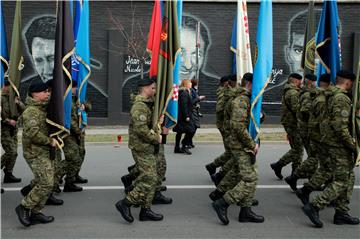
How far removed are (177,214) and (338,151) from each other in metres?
2.38

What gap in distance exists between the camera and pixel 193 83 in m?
12.6

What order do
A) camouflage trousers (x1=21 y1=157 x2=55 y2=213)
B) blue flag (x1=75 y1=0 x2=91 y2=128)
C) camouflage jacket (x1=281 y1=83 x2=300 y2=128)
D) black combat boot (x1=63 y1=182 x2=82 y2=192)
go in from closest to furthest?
camouflage trousers (x1=21 y1=157 x2=55 y2=213), black combat boot (x1=63 y1=182 x2=82 y2=192), camouflage jacket (x1=281 y1=83 x2=300 y2=128), blue flag (x1=75 y1=0 x2=91 y2=128)

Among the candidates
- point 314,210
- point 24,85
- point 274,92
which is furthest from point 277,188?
point 24,85

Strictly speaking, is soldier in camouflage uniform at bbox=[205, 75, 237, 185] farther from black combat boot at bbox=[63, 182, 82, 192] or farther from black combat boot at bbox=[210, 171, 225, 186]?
black combat boot at bbox=[63, 182, 82, 192]

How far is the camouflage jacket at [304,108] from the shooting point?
757 cm

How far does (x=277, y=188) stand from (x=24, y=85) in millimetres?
12526

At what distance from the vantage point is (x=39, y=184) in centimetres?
602

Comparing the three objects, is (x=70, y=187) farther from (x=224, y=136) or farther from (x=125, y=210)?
(x=224, y=136)

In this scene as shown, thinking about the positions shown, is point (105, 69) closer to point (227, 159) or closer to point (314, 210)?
point (227, 159)

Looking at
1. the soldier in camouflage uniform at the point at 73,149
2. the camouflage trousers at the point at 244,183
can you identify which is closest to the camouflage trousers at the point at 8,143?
the soldier in camouflage uniform at the point at 73,149

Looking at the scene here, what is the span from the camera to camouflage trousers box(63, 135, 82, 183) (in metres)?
7.63

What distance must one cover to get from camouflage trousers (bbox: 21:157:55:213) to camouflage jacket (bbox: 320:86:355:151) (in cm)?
368

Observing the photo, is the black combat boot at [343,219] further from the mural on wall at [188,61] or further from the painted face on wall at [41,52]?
the painted face on wall at [41,52]

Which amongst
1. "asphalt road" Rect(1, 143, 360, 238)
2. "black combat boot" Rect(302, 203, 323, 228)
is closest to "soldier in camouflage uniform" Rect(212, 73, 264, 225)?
"asphalt road" Rect(1, 143, 360, 238)
